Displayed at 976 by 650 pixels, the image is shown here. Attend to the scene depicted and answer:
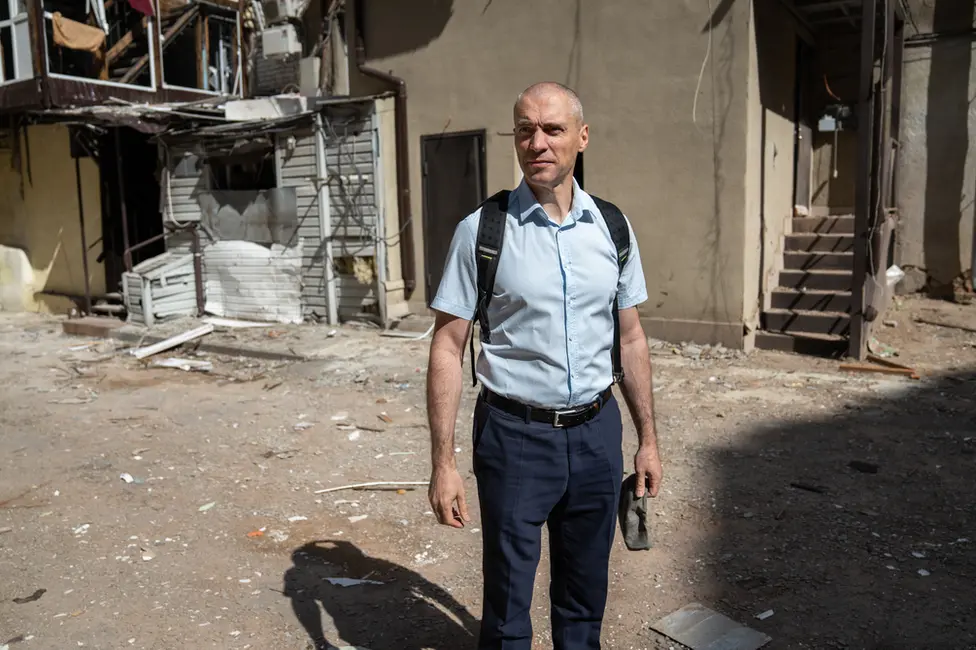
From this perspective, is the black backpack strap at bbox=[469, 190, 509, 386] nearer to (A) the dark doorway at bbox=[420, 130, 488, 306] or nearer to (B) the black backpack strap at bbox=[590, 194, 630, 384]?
(B) the black backpack strap at bbox=[590, 194, 630, 384]

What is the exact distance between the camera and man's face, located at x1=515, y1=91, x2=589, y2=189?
226 centimetres

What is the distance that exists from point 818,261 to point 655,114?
2.82 meters

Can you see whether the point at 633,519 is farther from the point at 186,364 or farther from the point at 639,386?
the point at 186,364

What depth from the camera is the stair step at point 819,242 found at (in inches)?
368

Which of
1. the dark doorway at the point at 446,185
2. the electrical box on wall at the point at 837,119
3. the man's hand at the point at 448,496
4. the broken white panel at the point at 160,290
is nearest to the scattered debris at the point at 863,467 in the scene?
the man's hand at the point at 448,496

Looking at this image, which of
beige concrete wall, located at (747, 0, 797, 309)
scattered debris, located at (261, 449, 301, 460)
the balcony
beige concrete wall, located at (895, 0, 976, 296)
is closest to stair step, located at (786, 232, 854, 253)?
beige concrete wall, located at (747, 0, 797, 309)

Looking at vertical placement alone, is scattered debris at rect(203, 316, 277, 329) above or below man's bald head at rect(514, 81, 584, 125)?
below

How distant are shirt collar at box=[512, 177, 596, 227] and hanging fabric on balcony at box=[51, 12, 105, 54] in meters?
13.5

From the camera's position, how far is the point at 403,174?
10500 mm

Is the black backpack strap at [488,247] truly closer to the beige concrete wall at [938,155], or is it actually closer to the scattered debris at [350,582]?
the scattered debris at [350,582]

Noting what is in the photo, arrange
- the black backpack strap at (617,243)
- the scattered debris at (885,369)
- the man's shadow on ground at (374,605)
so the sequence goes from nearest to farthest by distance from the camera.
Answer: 1. the black backpack strap at (617,243)
2. the man's shadow on ground at (374,605)
3. the scattered debris at (885,369)

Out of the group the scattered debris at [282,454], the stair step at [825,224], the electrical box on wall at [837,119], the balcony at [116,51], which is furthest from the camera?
the balcony at [116,51]

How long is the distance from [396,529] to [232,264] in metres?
8.42

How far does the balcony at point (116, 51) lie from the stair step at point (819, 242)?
10.8m
